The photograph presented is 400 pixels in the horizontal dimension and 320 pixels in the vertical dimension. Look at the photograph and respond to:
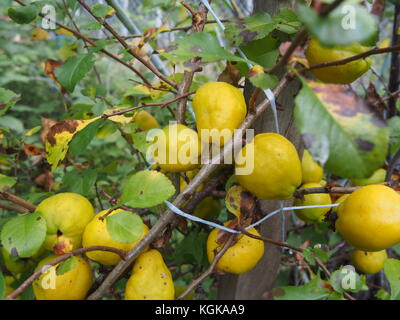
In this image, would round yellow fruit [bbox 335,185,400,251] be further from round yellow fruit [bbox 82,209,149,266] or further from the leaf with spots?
round yellow fruit [bbox 82,209,149,266]

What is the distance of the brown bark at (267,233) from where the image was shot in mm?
611

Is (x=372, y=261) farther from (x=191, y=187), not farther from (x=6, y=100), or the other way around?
(x=6, y=100)

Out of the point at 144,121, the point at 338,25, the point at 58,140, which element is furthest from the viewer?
the point at 144,121

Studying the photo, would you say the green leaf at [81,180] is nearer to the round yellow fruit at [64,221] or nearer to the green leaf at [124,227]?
the round yellow fruit at [64,221]

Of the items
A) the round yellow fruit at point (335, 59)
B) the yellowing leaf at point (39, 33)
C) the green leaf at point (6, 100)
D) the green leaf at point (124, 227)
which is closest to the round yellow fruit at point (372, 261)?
the round yellow fruit at point (335, 59)

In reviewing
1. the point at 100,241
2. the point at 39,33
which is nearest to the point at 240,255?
the point at 100,241

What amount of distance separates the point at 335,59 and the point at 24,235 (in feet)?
1.63

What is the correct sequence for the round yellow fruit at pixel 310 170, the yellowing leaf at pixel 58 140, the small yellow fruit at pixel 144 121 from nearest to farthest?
the yellowing leaf at pixel 58 140 → the round yellow fruit at pixel 310 170 → the small yellow fruit at pixel 144 121

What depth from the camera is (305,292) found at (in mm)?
495

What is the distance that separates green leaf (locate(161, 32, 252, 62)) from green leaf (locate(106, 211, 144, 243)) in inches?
8.8

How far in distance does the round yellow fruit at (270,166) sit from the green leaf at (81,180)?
0.35m

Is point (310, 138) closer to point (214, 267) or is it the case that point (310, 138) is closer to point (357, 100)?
point (357, 100)

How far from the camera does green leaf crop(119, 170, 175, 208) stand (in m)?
0.48

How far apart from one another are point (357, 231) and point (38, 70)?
309cm
